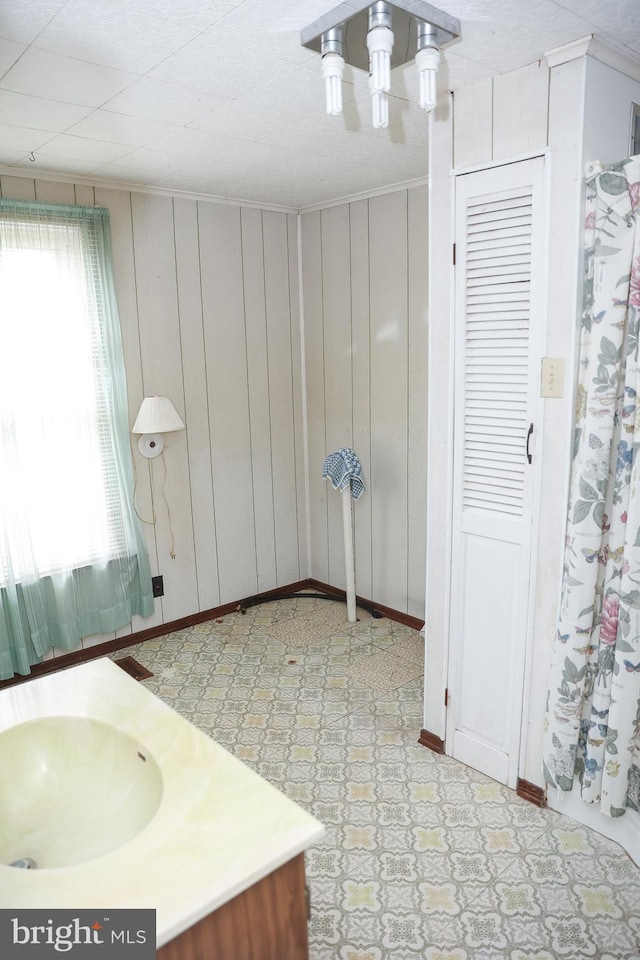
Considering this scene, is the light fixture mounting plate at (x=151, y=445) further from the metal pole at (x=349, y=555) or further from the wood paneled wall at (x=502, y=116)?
the wood paneled wall at (x=502, y=116)

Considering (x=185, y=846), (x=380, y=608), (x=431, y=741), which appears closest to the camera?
(x=185, y=846)

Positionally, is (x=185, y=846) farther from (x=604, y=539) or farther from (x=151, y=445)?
(x=151, y=445)

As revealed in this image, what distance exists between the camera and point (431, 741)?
281 centimetres

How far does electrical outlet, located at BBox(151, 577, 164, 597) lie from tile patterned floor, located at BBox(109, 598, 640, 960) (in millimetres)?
315

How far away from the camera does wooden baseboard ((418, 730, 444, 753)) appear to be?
9.12 feet

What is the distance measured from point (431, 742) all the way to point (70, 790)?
1697mm

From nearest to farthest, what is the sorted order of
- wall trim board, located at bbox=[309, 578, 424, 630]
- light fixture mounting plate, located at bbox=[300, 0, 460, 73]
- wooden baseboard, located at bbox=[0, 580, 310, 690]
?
light fixture mounting plate, located at bbox=[300, 0, 460, 73], wooden baseboard, located at bbox=[0, 580, 310, 690], wall trim board, located at bbox=[309, 578, 424, 630]

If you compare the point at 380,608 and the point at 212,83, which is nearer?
the point at 212,83

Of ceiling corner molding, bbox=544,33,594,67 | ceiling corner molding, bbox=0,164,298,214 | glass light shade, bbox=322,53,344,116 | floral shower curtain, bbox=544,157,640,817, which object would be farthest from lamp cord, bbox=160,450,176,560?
ceiling corner molding, bbox=544,33,594,67

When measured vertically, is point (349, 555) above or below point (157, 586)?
above

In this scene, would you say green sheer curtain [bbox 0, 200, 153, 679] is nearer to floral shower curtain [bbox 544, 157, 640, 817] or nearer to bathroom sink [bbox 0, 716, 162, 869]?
bathroom sink [bbox 0, 716, 162, 869]

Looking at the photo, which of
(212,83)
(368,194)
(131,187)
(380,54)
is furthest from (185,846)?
(368,194)

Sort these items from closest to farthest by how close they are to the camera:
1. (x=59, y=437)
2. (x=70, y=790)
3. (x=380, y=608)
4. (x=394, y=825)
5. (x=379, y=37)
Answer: (x=70, y=790) < (x=379, y=37) < (x=394, y=825) < (x=59, y=437) < (x=380, y=608)

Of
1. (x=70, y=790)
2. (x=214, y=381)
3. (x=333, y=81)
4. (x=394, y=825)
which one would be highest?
(x=333, y=81)
